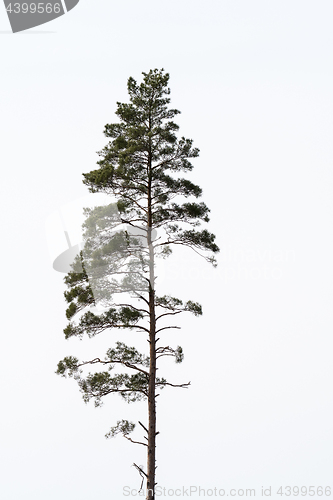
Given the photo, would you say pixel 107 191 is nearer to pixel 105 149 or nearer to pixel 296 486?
pixel 105 149

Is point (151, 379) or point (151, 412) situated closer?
point (151, 412)

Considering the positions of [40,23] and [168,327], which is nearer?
[168,327]

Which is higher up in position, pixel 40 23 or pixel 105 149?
pixel 40 23

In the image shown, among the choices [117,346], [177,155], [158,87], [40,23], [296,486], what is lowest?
[296,486]

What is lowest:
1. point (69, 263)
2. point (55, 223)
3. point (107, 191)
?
point (69, 263)

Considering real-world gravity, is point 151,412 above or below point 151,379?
below

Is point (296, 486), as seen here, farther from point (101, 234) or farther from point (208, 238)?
point (101, 234)

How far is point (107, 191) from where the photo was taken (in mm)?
11695

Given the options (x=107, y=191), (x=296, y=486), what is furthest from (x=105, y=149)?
(x=296, y=486)

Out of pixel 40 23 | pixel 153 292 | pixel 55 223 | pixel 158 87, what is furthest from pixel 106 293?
pixel 40 23

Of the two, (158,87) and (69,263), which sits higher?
(158,87)

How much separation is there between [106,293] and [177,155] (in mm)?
3735

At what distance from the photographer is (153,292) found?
1136 centimetres

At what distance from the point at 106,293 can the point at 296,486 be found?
8.67 metres
